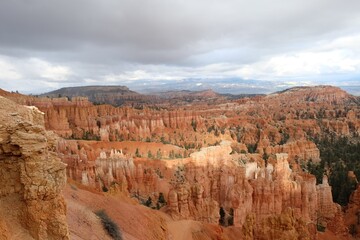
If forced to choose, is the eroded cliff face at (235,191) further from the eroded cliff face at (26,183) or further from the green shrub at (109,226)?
the eroded cliff face at (26,183)

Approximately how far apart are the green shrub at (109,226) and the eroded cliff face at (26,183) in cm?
514

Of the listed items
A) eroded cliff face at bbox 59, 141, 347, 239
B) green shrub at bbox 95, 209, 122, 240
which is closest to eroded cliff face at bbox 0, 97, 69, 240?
green shrub at bbox 95, 209, 122, 240

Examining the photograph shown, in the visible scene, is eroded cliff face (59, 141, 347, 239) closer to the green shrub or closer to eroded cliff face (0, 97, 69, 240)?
the green shrub

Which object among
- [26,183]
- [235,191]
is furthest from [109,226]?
Result: [235,191]

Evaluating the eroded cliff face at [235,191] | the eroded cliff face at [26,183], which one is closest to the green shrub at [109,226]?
the eroded cliff face at [26,183]

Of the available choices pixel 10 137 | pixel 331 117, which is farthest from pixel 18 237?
pixel 331 117

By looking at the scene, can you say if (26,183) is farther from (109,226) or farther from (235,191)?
(235,191)

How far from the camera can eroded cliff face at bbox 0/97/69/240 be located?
5.55 m

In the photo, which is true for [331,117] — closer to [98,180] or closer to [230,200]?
[230,200]

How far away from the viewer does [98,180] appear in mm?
26250

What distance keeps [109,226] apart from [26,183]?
19.8 ft

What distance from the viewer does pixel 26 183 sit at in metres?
5.67

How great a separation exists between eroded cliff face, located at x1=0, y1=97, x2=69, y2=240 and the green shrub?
514 centimetres

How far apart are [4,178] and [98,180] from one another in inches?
837
